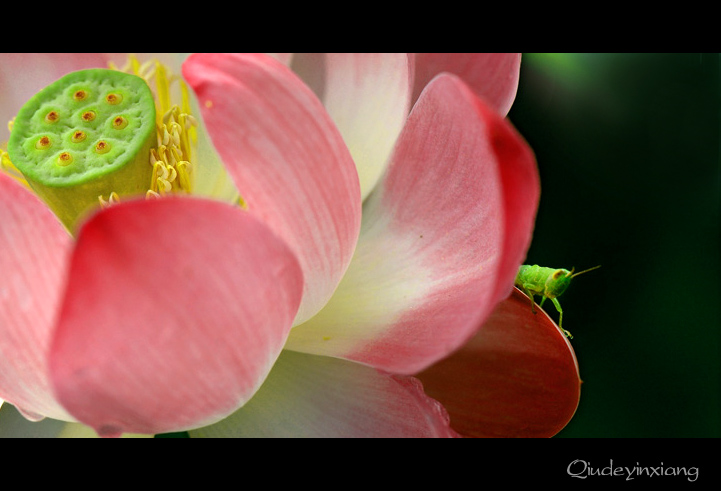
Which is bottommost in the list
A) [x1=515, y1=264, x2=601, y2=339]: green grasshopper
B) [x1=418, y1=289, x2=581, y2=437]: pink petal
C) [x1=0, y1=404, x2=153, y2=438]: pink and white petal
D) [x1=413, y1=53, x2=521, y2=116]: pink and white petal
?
[x1=0, y1=404, x2=153, y2=438]: pink and white petal

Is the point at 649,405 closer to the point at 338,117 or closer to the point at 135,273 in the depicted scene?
the point at 338,117

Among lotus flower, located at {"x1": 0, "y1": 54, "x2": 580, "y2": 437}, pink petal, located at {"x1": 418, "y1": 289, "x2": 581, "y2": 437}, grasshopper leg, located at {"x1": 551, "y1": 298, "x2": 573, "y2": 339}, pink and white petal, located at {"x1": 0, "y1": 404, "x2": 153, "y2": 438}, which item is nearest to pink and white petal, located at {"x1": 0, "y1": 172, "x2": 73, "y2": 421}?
lotus flower, located at {"x1": 0, "y1": 54, "x2": 580, "y2": 437}

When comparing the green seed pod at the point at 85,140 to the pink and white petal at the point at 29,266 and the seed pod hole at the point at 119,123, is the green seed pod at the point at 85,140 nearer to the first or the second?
the seed pod hole at the point at 119,123

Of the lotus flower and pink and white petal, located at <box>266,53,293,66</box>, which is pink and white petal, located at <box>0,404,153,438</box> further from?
pink and white petal, located at <box>266,53,293,66</box>

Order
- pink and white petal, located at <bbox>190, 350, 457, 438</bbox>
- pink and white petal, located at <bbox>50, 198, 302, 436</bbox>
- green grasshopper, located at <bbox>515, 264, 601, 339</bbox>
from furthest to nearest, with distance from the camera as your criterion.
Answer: green grasshopper, located at <bbox>515, 264, 601, 339</bbox>
pink and white petal, located at <bbox>190, 350, 457, 438</bbox>
pink and white petal, located at <bbox>50, 198, 302, 436</bbox>

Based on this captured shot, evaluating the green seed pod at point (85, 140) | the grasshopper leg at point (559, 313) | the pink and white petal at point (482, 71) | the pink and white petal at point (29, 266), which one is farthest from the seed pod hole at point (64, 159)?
the grasshopper leg at point (559, 313)

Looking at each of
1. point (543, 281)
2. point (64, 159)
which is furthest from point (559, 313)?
point (64, 159)
